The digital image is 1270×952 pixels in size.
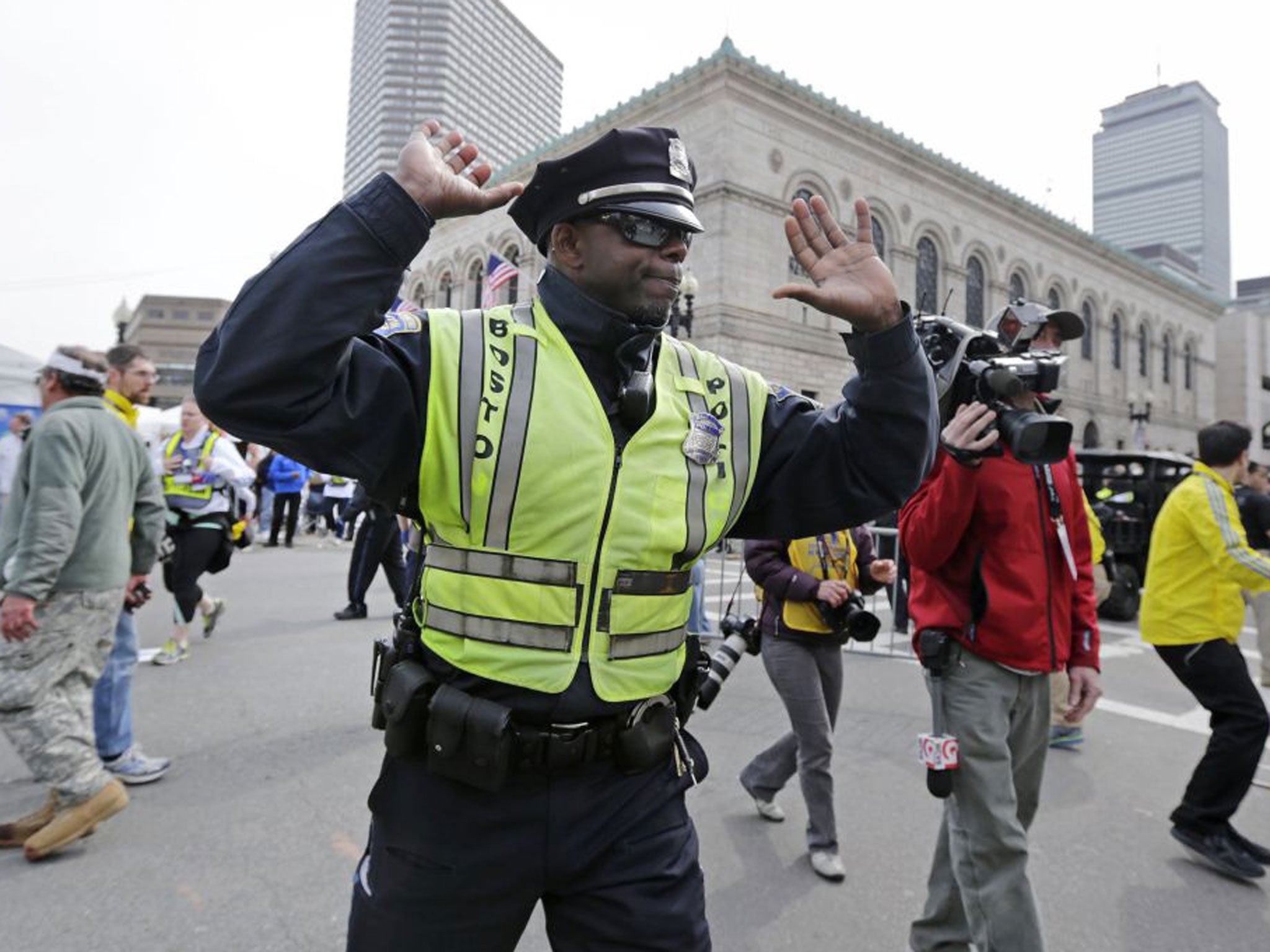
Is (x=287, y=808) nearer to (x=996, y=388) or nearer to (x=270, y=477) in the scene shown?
(x=996, y=388)

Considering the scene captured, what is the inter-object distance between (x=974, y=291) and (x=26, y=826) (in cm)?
3435

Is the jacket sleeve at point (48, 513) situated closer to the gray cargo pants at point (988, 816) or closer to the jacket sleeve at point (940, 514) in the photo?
the jacket sleeve at point (940, 514)

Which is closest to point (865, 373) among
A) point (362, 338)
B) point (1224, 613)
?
point (362, 338)

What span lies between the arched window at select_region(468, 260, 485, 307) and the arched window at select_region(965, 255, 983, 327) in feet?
64.8

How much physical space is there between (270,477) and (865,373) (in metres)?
15.6

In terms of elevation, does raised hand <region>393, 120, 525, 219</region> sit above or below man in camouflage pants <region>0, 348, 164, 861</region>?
above

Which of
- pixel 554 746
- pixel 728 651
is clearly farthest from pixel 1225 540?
pixel 554 746

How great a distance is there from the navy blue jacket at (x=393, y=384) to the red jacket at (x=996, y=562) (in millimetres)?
850

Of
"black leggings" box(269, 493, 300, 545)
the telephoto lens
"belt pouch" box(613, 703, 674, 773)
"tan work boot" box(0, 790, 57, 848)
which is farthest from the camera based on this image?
"black leggings" box(269, 493, 300, 545)

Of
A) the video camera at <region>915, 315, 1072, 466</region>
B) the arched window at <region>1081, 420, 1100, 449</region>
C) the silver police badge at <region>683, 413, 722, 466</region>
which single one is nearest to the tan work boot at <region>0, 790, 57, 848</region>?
the silver police badge at <region>683, 413, 722, 466</region>

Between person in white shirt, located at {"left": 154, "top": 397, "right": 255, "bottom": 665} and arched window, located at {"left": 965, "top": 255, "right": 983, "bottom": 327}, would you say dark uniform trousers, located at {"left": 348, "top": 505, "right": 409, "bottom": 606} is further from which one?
arched window, located at {"left": 965, "top": 255, "right": 983, "bottom": 327}

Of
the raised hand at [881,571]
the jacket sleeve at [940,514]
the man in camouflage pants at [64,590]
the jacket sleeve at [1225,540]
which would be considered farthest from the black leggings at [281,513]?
the jacket sleeve at [1225,540]

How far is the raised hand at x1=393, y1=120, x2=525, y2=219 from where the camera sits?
4.74 feet

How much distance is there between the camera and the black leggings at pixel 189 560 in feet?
20.1
